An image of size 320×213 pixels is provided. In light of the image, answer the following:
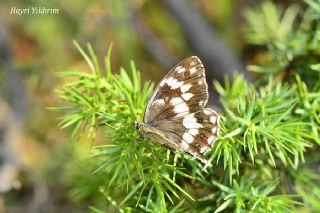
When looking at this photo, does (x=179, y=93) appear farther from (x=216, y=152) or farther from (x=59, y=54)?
(x=59, y=54)

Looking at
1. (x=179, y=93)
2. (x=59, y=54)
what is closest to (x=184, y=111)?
(x=179, y=93)

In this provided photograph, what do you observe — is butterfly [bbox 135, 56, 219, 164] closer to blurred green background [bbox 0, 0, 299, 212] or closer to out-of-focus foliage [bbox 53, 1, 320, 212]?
out-of-focus foliage [bbox 53, 1, 320, 212]

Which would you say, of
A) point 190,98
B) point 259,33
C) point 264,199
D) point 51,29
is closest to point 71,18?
point 51,29

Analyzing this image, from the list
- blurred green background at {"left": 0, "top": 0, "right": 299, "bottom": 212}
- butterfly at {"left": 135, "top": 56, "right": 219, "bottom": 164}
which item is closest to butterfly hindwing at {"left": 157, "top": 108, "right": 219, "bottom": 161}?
butterfly at {"left": 135, "top": 56, "right": 219, "bottom": 164}

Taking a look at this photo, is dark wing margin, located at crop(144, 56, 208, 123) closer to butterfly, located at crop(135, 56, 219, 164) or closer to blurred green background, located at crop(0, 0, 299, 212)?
butterfly, located at crop(135, 56, 219, 164)

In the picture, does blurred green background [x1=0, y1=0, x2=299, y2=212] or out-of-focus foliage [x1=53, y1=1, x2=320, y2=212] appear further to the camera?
blurred green background [x1=0, y1=0, x2=299, y2=212]

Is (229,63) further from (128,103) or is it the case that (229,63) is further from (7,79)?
(128,103)

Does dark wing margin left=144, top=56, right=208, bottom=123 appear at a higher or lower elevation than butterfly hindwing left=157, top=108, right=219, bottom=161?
higher
